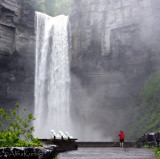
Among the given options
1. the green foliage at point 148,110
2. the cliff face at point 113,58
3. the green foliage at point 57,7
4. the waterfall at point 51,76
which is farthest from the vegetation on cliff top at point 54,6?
the green foliage at point 148,110

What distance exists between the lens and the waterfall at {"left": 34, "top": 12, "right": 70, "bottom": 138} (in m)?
43.1

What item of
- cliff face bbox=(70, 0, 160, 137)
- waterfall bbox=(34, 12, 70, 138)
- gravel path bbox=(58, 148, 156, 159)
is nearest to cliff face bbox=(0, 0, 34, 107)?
waterfall bbox=(34, 12, 70, 138)

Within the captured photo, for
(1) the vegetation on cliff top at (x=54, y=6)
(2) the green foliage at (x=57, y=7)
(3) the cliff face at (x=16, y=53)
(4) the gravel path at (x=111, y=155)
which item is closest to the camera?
(4) the gravel path at (x=111, y=155)

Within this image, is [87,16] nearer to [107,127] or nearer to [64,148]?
[107,127]

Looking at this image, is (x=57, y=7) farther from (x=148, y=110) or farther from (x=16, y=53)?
(x=148, y=110)

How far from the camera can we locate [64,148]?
18.0 metres

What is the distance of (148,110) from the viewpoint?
37469 mm

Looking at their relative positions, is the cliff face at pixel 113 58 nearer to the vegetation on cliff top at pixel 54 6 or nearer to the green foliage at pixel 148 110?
the green foliage at pixel 148 110

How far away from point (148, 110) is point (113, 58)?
10.2 meters

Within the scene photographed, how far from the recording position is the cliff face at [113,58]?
4150 cm

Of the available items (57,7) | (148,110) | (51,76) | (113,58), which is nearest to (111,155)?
(148,110)

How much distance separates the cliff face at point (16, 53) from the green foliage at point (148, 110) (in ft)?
56.6

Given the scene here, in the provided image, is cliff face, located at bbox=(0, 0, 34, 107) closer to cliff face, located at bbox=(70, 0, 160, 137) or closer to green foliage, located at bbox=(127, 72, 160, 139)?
cliff face, located at bbox=(70, 0, 160, 137)

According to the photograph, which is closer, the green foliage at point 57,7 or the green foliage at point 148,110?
the green foliage at point 148,110
